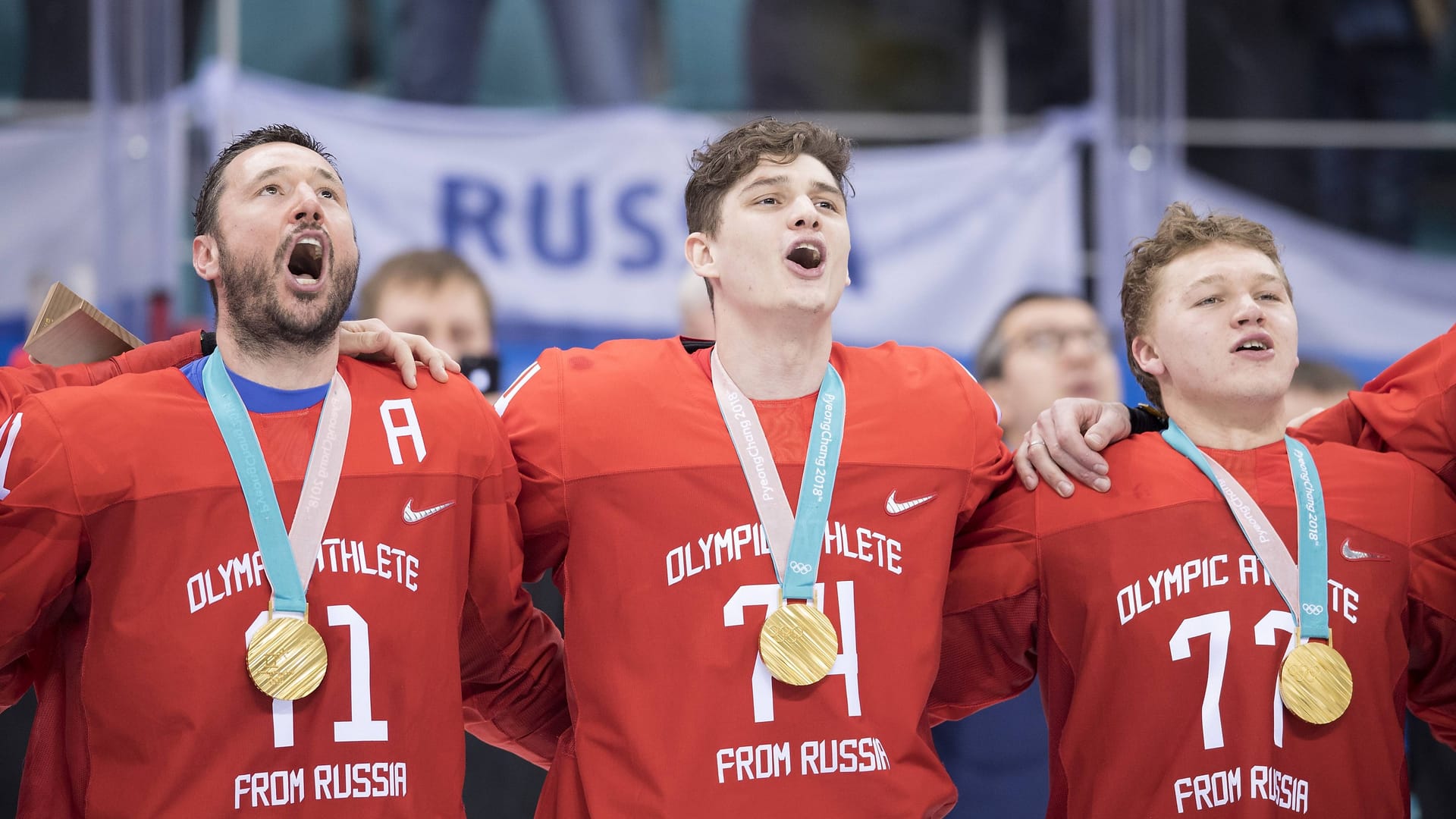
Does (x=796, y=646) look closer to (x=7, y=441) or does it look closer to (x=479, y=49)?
(x=7, y=441)

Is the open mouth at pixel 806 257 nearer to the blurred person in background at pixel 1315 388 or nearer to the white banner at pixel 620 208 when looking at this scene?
the blurred person in background at pixel 1315 388

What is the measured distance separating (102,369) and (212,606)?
2.05ft

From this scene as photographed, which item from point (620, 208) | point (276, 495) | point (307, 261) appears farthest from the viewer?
point (620, 208)

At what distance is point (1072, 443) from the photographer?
307 centimetres

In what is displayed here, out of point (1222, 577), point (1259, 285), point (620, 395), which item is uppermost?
point (1259, 285)

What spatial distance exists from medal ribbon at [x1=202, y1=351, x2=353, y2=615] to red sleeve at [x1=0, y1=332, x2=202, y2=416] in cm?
23

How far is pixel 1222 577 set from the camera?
9.68 feet

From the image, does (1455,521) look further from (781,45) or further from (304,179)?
(781,45)

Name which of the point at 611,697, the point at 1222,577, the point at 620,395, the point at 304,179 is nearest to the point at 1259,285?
the point at 1222,577

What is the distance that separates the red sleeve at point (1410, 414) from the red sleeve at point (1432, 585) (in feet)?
0.28

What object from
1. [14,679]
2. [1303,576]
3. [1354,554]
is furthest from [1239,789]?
[14,679]

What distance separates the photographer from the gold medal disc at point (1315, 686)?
9.30 feet

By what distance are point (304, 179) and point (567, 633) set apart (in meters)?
1.03

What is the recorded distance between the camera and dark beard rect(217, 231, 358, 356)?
2736mm
